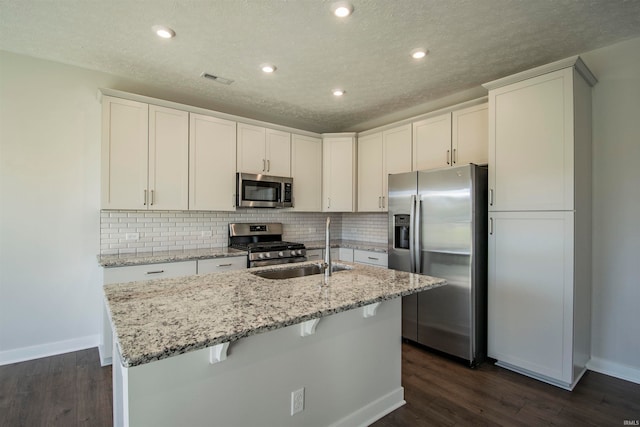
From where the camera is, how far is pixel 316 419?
173 cm

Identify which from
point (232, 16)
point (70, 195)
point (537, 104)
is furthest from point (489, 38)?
point (70, 195)

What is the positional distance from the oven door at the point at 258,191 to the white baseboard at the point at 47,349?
6.47ft

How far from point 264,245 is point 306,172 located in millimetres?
1222

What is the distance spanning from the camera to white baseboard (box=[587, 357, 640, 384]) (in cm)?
246

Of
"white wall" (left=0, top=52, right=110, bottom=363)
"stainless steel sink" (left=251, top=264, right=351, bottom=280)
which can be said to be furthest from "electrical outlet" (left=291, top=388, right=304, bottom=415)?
"white wall" (left=0, top=52, right=110, bottom=363)

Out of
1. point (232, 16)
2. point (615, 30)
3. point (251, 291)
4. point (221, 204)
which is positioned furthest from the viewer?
point (221, 204)

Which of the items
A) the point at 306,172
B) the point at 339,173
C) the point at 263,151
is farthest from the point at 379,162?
the point at 263,151

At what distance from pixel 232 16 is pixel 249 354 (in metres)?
2.11

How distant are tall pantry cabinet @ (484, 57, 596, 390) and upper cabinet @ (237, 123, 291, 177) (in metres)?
2.34

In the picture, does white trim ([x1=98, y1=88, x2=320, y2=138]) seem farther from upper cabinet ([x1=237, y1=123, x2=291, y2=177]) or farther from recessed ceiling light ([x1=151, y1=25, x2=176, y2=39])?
recessed ceiling light ([x1=151, y1=25, x2=176, y2=39])

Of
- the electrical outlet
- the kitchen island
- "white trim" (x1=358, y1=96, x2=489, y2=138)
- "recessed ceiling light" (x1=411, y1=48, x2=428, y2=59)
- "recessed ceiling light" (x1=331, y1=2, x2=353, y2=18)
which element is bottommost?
the electrical outlet

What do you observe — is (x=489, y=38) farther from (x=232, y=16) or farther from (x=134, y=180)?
(x=134, y=180)

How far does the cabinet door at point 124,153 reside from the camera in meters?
2.89

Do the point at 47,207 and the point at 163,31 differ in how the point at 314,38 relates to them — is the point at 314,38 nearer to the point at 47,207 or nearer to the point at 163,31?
the point at 163,31
